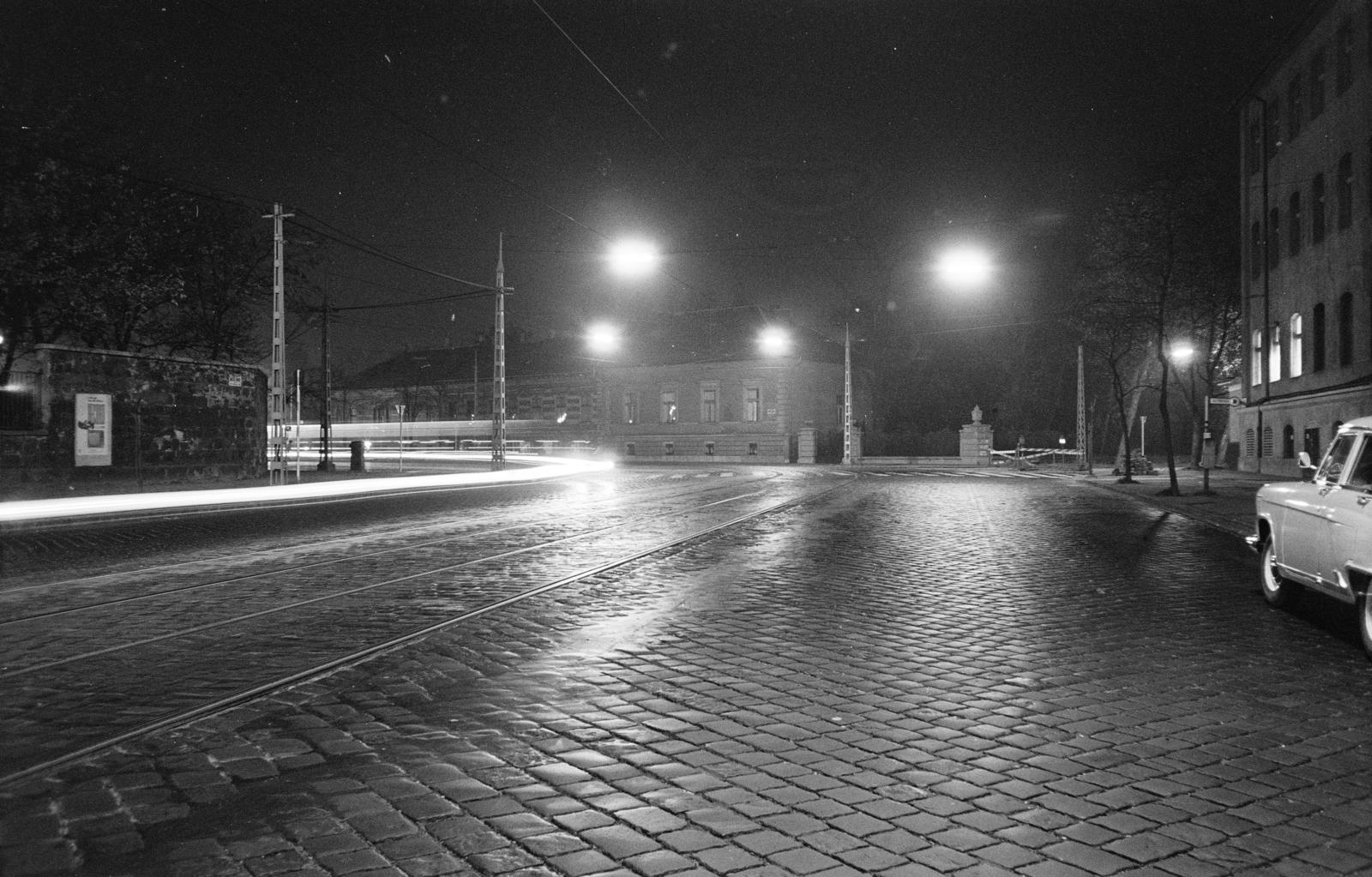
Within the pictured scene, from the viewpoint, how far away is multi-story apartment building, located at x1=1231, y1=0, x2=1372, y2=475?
81.7ft

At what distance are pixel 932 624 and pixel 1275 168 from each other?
3014cm

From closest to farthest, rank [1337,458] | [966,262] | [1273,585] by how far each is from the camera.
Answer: [1337,458], [1273,585], [966,262]

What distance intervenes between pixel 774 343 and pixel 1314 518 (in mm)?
51818

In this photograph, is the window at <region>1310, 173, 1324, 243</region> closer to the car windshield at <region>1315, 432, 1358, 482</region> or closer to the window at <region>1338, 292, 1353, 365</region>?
the window at <region>1338, 292, 1353, 365</region>

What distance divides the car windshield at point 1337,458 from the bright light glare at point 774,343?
51.0 m

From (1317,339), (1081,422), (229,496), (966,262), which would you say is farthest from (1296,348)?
(229,496)

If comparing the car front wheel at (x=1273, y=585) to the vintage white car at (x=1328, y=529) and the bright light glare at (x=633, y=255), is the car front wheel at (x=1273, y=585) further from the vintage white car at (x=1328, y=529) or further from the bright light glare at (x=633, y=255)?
the bright light glare at (x=633, y=255)

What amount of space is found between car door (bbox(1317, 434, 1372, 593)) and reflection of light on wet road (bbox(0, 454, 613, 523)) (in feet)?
63.1

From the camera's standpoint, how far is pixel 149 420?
24016 mm

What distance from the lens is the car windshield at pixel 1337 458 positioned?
7.57 metres

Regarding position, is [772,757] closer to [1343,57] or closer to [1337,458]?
[1337,458]

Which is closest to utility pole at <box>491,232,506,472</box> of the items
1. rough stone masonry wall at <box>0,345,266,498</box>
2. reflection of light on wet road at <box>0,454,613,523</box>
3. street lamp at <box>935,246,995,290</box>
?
reflection of light on wet road at <box>0,454,613,523</box>

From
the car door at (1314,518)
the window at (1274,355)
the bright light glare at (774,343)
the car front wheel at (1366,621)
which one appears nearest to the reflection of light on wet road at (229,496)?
the car door at (1314,518)

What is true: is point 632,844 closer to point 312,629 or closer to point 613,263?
point 312,629
